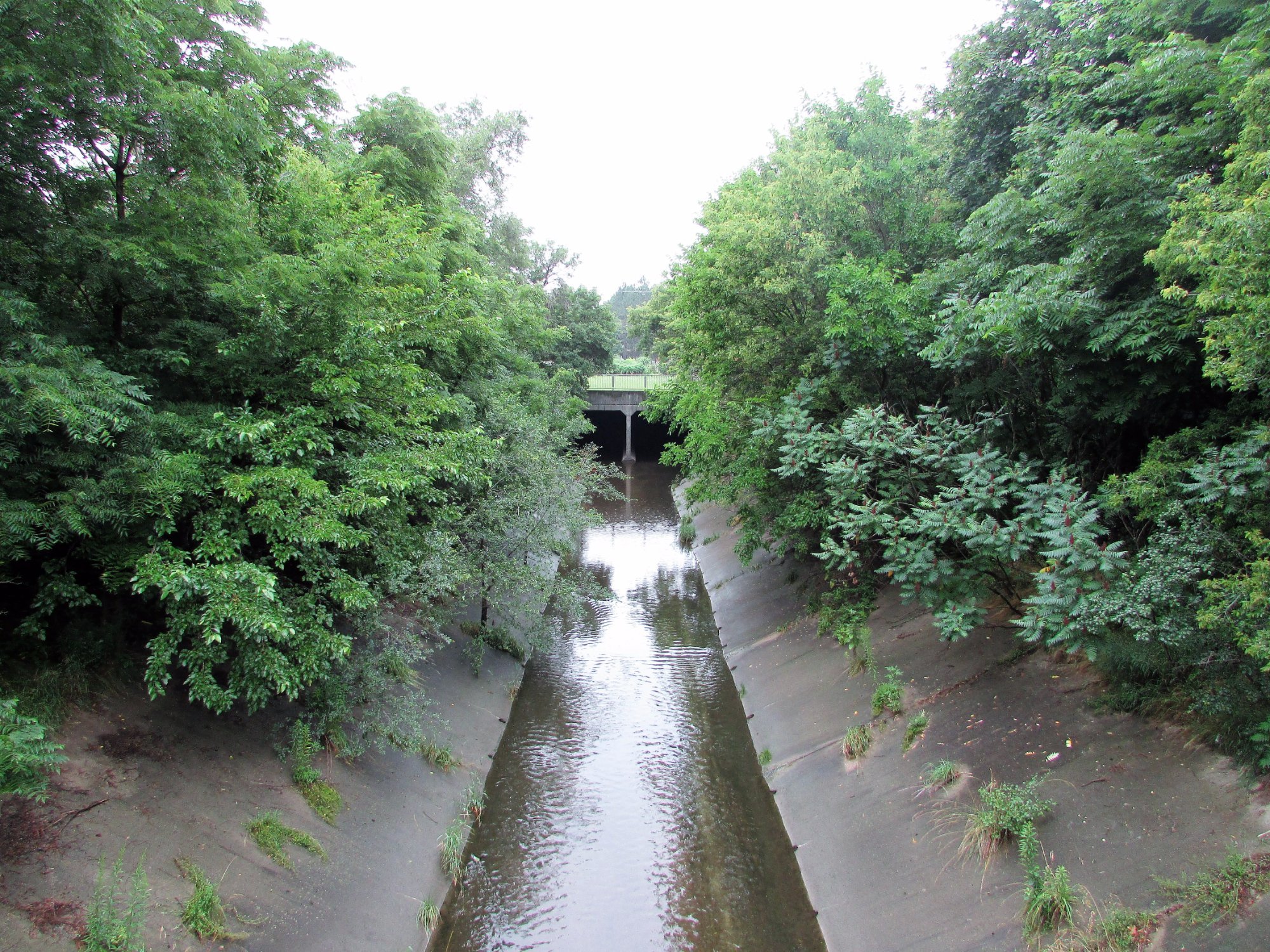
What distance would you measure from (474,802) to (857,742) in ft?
20.4

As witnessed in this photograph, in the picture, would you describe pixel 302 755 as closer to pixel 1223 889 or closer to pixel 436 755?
pixel 436 755

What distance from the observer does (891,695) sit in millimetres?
11570

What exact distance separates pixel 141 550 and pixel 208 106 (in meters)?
4.92

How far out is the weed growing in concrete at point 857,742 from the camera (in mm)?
11117

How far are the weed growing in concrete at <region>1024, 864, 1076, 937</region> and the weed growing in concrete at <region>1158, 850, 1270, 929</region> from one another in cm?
88

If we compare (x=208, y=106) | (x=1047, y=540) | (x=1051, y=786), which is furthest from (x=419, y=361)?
(x=1051, y=786)

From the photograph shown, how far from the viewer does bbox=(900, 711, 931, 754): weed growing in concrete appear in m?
10.6

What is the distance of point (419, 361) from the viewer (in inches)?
522

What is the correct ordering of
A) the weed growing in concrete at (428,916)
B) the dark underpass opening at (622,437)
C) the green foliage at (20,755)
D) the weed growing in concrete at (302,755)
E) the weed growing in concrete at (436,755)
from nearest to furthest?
the green foliage at (20,755), the weed growing in concrete at (428,916), the weed growing in concrete at (302,755), the weed growing in concrete at (436,755), the dark underpass opening at (622,437)

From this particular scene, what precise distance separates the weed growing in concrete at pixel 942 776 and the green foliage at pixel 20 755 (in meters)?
9.63

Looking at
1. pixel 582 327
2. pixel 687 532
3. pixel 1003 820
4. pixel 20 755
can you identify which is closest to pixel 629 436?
pixel 582 327

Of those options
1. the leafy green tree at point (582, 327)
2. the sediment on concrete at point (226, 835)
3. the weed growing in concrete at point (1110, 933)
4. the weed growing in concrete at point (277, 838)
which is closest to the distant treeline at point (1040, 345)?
the weed growing in concrete at point (1110, 933)

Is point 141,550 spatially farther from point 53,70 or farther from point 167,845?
point 53,70

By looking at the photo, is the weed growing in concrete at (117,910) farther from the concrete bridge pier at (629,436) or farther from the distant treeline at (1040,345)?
the concrete bridge pier at (629,436)
